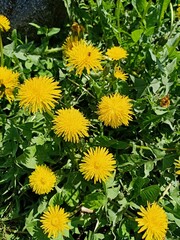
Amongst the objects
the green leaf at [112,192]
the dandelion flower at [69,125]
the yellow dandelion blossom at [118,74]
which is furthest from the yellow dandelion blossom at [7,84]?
the green leaf at [112,192]

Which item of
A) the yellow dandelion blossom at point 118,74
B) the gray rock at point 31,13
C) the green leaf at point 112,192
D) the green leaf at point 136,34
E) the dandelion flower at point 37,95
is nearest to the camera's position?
the dandelion flower at point 37,95

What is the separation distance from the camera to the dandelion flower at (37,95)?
76.8 inches

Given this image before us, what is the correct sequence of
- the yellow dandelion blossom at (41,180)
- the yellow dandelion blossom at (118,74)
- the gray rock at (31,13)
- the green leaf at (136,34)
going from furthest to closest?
the gray rock at (31,13), the green leaf at (136,34), the yellow dandelion blossom at (118,74), the yellow dandelion blossom at (41,180)

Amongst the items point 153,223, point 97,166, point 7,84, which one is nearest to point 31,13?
point 7,84

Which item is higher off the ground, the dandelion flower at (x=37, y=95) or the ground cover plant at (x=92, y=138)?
the dandelion flower at (x=37, y=95)

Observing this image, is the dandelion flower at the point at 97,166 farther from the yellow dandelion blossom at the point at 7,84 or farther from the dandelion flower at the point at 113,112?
the yellow dandelion blossom at the point at 7,84

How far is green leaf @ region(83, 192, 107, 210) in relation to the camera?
7.02 feet

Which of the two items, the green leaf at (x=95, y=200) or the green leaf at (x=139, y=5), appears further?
the green leaf at (x=139, y=5)

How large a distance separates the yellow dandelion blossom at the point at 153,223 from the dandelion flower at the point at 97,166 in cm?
22

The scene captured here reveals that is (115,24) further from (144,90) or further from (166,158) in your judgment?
(166,158)

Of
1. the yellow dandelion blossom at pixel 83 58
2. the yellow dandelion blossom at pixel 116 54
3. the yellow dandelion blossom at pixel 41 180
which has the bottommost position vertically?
the yellow dandelion blossom at pixel 41 180

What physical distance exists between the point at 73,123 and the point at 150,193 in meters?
0.48

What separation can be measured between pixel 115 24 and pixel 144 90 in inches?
20.4

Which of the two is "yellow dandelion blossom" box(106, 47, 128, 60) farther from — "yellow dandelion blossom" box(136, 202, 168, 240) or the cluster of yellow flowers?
"yellow dandelion blossom" box(136, 202, 168, 240)
